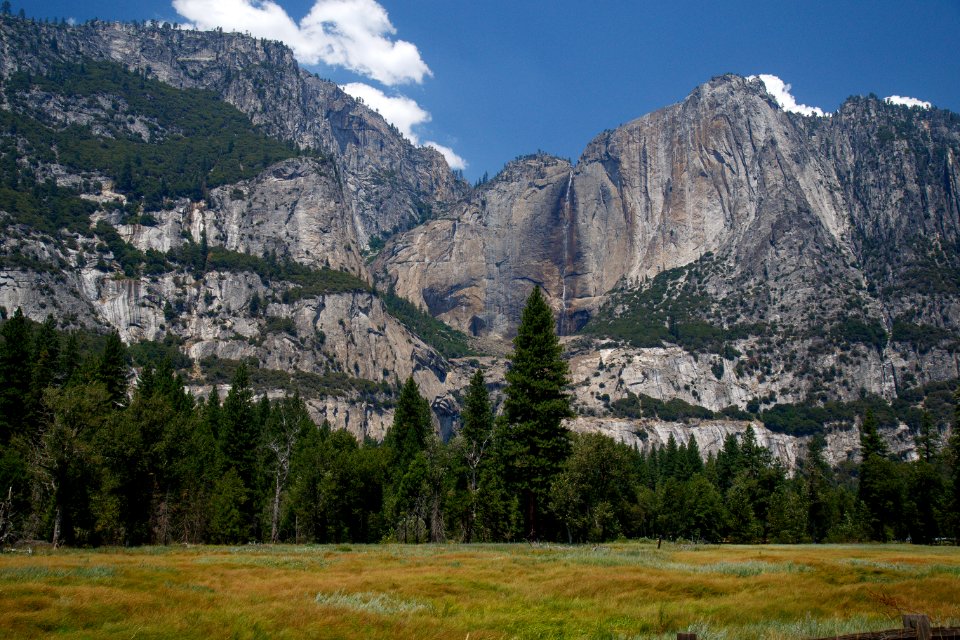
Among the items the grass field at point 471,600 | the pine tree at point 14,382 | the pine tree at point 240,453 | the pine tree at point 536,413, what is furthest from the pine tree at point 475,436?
the pine tree at point 14,382

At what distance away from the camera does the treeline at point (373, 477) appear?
45.2 metres

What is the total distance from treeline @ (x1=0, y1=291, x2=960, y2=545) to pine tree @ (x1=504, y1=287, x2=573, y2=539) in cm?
12

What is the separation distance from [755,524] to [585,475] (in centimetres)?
3052

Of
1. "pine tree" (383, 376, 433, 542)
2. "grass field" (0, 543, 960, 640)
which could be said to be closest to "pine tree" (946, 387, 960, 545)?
"grass field" (0, 543, 960, 640)

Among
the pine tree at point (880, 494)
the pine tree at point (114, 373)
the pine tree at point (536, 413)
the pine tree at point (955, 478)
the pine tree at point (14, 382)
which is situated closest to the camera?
the pine tree at point (536, 413)

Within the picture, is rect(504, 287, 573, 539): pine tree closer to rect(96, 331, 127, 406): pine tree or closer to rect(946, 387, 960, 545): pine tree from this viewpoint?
rect(946, 387, 960, 545): pine tree

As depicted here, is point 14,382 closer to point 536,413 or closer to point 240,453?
point 240,453

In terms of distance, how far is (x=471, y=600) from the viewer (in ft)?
66.2

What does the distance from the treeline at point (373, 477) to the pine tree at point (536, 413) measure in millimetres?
117

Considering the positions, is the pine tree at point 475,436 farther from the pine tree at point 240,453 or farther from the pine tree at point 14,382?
the pine tree at point 14,382

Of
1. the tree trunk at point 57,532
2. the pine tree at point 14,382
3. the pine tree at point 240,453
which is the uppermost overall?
the pine tree at point 14,382

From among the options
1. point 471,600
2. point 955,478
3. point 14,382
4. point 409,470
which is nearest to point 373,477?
point 409,470

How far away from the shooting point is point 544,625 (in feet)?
56.7

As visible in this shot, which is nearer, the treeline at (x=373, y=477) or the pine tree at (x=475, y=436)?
the treeline at (x=373, y=477)
